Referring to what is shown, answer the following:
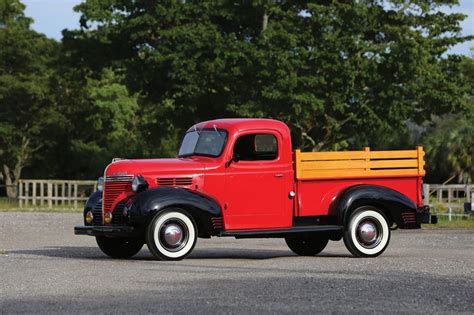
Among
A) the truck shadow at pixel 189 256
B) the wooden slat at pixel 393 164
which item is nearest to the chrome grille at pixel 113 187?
the truck shadow at pixel 189 256

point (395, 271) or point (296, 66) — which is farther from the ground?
point (296, 66)

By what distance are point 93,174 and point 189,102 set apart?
25.3 meters

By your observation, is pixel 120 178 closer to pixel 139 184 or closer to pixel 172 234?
pixel 139 184

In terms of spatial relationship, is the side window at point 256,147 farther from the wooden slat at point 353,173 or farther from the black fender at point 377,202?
the black fender at point 377,202

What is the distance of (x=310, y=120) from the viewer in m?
50.7

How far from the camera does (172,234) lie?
17297mm

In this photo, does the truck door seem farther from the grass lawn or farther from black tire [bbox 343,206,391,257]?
the grass lawn

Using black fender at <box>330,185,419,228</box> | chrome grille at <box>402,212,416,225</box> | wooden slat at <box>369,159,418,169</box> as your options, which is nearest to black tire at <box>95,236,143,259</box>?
black fender at <box>330,185,419,228</box>

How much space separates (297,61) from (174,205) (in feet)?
97.5

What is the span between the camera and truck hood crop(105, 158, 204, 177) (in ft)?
58.0

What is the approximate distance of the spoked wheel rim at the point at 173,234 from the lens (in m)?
17.3

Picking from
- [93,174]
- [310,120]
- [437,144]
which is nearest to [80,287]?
[310,120]

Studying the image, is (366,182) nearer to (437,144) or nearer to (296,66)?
(296,66)

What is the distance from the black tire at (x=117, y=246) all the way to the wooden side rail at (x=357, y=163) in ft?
9.76
